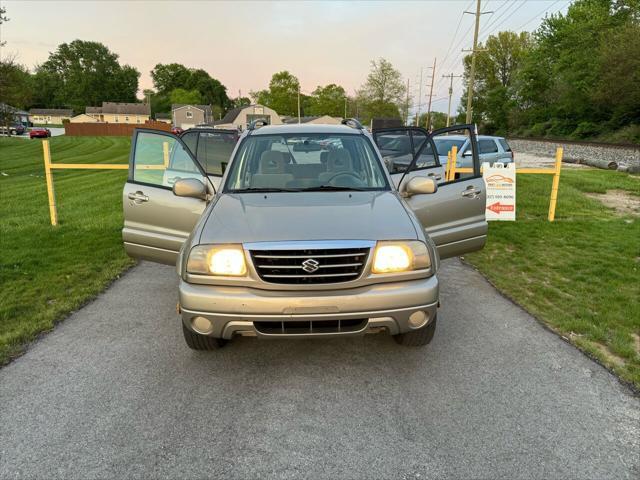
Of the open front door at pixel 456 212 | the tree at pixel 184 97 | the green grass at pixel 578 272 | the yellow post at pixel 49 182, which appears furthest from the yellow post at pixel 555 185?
the tree at pixel 184 97

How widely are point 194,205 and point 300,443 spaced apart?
2717 mm

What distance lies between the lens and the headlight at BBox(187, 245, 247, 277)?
3.12 m

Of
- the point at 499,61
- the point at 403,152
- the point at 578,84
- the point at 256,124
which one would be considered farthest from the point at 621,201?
the point at 499,61

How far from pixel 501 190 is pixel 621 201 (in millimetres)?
5403

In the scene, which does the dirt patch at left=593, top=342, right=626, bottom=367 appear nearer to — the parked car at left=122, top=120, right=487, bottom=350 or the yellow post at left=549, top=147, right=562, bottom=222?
the parked car at left=122, top=120, right=487, bottom=350

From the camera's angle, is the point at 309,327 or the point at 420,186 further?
the point at 420,186

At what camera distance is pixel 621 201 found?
1188 cm

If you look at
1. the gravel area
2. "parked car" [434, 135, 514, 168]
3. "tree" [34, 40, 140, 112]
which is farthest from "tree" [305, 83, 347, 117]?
"parked car" [434, 135, 514, 168]

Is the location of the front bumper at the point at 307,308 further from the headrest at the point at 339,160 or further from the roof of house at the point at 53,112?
the roof of house at the point at 53,112

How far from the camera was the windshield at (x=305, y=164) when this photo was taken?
4086 millimetres

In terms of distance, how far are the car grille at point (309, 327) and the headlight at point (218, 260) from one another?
0.40 metres

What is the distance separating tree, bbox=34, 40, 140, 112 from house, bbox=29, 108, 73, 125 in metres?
6.72

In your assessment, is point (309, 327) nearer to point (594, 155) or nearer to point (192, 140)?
point (192, 140)

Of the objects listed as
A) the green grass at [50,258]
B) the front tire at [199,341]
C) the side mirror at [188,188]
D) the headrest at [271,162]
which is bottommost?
the green grass at [50,258]
